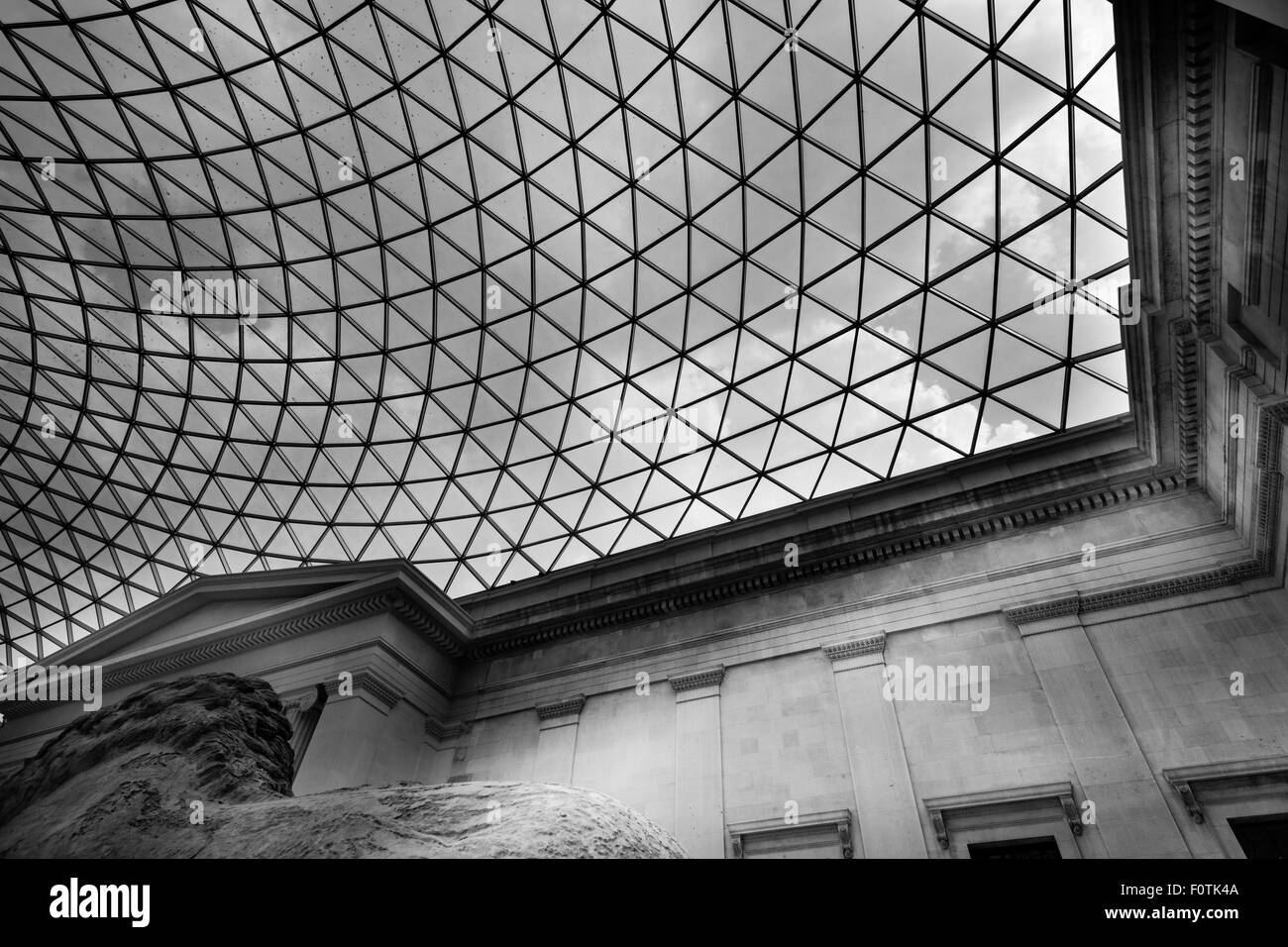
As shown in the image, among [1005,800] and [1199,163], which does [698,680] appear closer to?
[1005,800]

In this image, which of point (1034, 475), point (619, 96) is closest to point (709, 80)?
point (619, 96)

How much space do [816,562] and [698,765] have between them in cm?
697

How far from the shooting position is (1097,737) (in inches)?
599

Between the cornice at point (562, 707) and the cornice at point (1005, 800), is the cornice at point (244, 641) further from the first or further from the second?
the cornice at point (1005, 800)

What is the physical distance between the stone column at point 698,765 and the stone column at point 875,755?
3.56m

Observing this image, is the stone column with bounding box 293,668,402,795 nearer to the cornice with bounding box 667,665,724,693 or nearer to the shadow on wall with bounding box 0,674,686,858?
the cornice with bounding box 667,665,724,693

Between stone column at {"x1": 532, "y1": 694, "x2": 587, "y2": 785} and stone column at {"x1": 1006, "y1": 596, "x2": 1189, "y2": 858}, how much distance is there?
524 inches

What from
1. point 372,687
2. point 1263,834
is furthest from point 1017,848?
point 372,687

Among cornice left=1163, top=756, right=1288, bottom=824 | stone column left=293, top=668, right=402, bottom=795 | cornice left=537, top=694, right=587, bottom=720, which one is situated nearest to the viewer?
cornice left=1163, top=756, right=1288, bottom=824

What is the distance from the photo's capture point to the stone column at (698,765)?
17.7 m

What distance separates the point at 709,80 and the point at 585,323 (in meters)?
8.95

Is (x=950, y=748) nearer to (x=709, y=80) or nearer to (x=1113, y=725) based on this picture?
(x=1113, y=725)

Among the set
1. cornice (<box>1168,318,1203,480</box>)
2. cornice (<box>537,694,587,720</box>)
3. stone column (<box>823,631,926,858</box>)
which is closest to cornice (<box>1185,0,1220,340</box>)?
cornice (<box>1168,318,1203,480</box>)

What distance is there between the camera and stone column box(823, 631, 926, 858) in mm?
15773
